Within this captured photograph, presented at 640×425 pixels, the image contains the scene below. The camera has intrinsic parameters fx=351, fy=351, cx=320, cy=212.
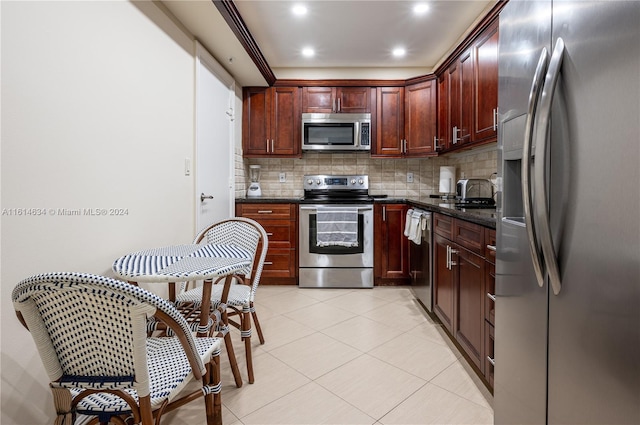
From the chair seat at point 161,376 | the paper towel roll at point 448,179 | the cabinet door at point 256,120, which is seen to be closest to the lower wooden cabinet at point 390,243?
the paper towel roll at point 448,179

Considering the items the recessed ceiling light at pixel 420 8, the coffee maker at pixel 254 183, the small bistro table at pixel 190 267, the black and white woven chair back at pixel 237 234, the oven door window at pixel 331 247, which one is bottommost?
the oven door window at pixel 331 247

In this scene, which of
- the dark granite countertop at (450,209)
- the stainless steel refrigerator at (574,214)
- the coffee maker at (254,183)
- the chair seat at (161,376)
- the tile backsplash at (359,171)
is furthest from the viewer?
the tile backsplash at (359,171)

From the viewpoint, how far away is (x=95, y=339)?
916mm

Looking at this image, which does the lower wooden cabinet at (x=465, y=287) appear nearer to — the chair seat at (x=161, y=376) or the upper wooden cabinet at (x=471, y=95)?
the upper wooden cabinet at (x=471, y=95)

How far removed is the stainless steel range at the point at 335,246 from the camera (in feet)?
12.0

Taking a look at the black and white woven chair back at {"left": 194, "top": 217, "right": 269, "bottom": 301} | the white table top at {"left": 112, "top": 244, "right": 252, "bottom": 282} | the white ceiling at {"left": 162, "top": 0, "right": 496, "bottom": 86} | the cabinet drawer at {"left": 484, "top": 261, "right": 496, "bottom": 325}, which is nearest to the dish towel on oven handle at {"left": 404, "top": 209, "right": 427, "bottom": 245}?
the cabinet drawer at {"left": 484, "top": 261, "right": 496, "bottom": 325}

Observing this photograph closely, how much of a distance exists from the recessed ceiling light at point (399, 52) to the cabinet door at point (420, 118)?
365 mm

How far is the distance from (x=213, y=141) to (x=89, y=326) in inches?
93.6

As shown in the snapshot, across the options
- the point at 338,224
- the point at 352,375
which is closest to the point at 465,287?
the point at 352,375

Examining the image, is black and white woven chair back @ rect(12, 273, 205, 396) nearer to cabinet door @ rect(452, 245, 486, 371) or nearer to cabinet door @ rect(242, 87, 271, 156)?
cabinet door @ rect(452, 245, 486, 371)

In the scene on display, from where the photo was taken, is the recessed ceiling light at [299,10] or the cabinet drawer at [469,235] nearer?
the cabinet drawer at [469,235]

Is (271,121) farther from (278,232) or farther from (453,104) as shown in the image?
(453,104)

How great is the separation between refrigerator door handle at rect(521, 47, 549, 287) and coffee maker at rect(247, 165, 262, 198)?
3310mm

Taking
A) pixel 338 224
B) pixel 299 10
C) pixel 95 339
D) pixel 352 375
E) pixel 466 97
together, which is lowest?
pixel 352 375
